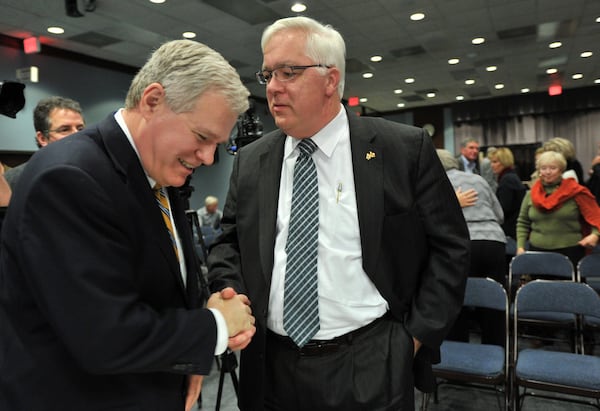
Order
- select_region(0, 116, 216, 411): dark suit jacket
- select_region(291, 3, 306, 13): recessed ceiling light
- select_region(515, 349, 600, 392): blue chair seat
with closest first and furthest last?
select_region(0, 116, 216, 411): dark suit jacket, select_region(515, 349, 600, 392): blue chair seat, select_region(291, 3, 306, 13): recessed ceiling light

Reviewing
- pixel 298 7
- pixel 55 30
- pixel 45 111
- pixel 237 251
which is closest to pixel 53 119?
pixel 45 111

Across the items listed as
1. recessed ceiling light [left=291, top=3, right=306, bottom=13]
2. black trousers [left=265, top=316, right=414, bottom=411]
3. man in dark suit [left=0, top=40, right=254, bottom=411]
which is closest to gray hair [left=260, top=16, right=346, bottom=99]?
man in dark suit [left=0, top=40, right=254, bottom=411]

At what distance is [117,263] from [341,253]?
749mm

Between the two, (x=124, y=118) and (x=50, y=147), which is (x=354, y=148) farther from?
(x=50, y=147)

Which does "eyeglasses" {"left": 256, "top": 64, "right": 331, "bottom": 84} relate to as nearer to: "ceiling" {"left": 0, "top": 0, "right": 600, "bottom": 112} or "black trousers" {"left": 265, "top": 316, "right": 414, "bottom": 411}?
"black trousers" {"left": 265, "top": 316, "right": 414, "bottom": 411}

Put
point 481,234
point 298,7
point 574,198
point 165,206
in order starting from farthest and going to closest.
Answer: point 298,7
point 574,198
point 481,234
point 165,206

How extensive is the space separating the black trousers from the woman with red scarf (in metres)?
2.99

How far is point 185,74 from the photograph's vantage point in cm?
93

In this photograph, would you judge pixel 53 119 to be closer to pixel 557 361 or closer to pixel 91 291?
pixel 91 291

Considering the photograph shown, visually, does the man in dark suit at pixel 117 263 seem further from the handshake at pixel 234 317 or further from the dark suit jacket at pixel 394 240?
the dark suit jacket at pixel 394 240

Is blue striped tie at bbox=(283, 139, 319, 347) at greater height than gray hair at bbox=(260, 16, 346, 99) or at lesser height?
lesser

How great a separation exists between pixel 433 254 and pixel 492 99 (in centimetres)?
1225

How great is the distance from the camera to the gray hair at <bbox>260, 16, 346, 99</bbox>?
1511 mm

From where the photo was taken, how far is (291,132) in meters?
1.55
